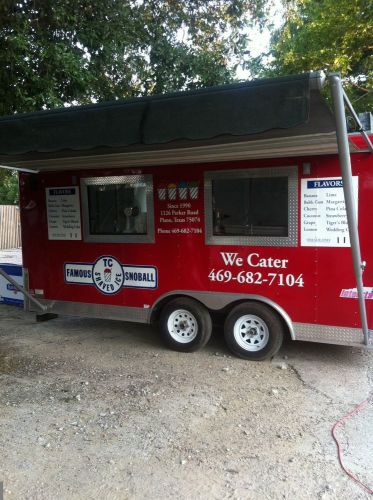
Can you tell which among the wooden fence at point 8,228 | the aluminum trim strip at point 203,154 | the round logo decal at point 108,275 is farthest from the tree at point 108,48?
the wooden fence at point 8,228

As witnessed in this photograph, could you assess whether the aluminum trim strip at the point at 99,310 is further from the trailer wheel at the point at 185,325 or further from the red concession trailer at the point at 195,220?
the trailer wheel at the point at 185,325

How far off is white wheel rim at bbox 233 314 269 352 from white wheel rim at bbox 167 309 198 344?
528mm

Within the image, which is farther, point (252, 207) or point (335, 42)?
point (335, 42)

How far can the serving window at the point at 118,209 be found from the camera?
558 cm

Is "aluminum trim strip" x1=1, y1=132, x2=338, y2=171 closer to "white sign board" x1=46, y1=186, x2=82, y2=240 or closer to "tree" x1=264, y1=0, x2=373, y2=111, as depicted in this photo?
"white sign board" x1=46, y1=186, x2=82, y2=240

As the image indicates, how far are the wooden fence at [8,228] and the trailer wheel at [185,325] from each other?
16921mm

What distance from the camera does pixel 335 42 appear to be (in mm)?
9789

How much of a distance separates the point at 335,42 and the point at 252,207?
21.9 ft

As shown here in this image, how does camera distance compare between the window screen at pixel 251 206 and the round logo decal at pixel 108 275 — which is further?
the round logo decal at pixel 108 275

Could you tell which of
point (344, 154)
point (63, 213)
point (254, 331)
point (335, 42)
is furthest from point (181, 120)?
point (335, 42)

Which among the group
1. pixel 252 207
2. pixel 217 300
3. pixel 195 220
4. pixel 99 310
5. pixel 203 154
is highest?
pixel 203 154

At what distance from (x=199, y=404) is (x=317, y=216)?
2.22 metres

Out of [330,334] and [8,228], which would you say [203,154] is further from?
[8,228]

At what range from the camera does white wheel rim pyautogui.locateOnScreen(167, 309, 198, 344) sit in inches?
215
